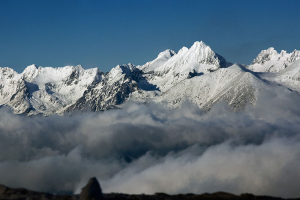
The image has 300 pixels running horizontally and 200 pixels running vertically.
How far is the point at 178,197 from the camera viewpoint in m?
158

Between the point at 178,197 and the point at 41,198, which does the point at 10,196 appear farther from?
the point at 178,197

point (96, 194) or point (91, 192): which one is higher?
point (91, 192)

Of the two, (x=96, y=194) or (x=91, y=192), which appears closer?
(x=91, y=192)

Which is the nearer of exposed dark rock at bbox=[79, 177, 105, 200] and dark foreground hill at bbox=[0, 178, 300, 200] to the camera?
exposed dark rock at bbox=[79, 177, 105, 200]

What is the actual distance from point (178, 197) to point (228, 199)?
1788 cm

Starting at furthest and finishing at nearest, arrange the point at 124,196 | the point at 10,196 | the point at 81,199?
the point at 124,196 → the point at 10,196 → the point at 81,199

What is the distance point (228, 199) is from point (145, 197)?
29981mm

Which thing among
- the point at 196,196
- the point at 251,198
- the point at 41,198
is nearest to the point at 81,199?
the point at 41,198

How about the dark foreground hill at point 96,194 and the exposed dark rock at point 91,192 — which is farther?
the dark foreground hill at point 96,194

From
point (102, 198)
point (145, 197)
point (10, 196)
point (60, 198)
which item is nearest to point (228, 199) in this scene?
point (145, 197)

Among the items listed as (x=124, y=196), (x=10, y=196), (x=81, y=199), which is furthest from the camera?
(x=124, y=196)

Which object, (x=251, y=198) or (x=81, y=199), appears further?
(x=251, y=198)

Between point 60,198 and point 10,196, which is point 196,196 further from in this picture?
point 10,196

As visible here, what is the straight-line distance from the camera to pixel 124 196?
162m
